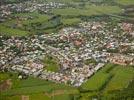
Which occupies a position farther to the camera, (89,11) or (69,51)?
(89,11)

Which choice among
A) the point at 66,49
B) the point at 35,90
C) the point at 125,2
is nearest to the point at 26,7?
the point at 125,2

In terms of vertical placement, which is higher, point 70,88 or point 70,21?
point 70,21

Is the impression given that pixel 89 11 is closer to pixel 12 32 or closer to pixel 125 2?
pixel 125 2

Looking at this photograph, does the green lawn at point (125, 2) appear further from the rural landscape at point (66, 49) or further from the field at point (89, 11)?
the field at point (89, 11)

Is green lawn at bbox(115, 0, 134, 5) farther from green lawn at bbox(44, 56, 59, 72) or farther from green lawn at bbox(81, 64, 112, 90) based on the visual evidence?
green lawn at bbox(81, 64, 112, 90)

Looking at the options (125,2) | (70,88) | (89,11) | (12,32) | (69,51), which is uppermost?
(125,2)

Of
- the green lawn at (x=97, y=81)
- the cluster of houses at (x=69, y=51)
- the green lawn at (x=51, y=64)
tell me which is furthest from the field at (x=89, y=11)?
the green lawn at (x=97, y=81)

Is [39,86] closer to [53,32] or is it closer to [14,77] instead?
[14,77]

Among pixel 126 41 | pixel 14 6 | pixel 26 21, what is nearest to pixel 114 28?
pixel 126 41
